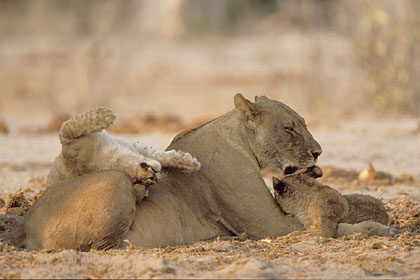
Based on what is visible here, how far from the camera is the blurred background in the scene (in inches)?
534

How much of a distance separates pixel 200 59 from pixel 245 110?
1624 centimetres

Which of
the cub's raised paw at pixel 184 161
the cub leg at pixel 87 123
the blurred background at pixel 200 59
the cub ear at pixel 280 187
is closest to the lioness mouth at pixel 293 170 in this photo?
the cub ear at pixel 280 187

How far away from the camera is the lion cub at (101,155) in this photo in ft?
Result: 15.4

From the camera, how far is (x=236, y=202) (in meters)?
4.93

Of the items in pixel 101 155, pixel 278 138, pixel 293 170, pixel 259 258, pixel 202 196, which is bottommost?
pixel 259 258

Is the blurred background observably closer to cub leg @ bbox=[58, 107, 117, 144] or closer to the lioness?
the lioness

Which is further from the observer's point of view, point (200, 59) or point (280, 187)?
point (200, 59)

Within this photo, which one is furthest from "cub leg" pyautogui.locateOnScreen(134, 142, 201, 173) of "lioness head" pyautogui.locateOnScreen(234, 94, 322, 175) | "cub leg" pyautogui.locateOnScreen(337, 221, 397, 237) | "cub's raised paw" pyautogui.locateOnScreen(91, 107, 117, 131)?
"cub leg" pyautogui.locateOnScreen(337, 221, 397, 237)

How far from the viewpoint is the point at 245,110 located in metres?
5.18

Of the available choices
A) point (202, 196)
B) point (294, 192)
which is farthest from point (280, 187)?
point (202, 196)

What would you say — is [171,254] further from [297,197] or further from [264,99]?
[264,99]

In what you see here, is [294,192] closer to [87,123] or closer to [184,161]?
[184,161]

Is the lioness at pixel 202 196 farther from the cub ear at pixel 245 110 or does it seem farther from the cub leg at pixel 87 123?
the cub leg at pixel 87 123

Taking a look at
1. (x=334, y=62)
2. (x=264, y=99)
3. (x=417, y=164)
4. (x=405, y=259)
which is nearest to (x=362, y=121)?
(x=417, y=164)
